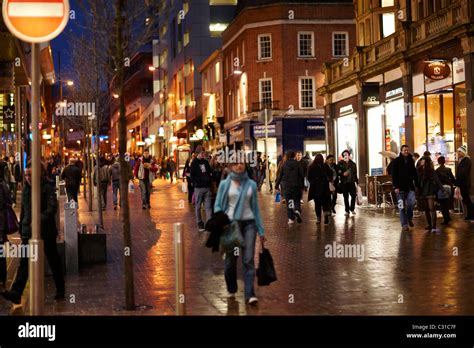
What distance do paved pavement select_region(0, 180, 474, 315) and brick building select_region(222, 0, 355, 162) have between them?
115 feet

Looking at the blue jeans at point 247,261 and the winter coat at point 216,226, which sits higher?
the winter coat at point 216,226

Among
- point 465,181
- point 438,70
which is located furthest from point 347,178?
point 438,70

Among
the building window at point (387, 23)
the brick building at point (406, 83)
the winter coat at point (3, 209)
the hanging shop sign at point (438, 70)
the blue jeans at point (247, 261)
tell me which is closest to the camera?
the blue jeans at point (247, 261)

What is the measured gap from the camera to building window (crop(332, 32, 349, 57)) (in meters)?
54.7

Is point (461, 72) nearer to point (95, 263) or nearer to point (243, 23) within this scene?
point (95, 263)

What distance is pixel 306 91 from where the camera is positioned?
2142 inches

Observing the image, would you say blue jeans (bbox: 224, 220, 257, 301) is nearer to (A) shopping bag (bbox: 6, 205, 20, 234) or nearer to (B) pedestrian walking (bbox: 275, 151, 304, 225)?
(A) shopping bag (bbox: 6, 205, 20, 234)

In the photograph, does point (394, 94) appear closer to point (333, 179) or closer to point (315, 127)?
point (333, 179)

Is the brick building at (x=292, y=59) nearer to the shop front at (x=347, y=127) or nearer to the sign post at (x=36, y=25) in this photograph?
the shop front at (x=347, y=127)

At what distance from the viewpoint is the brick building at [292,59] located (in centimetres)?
5391

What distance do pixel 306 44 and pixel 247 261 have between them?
149ft

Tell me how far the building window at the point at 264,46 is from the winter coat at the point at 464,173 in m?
35.2

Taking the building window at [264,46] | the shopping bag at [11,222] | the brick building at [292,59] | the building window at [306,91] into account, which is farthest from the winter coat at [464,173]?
the building window at [264,46]

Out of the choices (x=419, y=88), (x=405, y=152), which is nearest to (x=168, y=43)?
(x=419, y=88)
